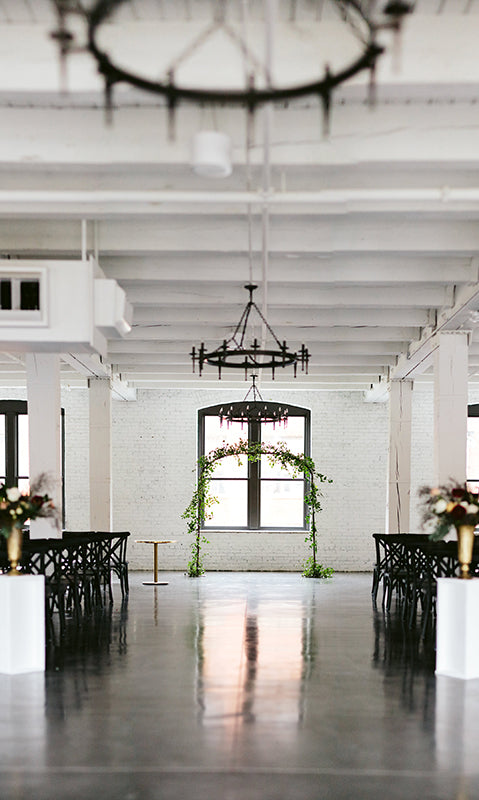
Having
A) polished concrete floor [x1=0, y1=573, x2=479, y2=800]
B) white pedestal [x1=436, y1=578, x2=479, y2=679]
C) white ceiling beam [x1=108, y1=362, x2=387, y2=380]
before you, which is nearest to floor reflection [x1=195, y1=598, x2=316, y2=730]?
polished concrete floor [x1=0, y1=573, x2=479, y2=800]

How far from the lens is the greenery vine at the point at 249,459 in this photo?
48.4 ft

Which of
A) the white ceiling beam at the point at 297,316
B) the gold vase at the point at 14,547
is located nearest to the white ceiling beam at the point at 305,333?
the white ceiling beam at the point at 297,316

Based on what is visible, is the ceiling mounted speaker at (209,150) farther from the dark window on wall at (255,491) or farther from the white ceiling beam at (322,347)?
the dark window on wall at (255,491)

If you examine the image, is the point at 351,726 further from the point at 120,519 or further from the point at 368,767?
the point at 120,519

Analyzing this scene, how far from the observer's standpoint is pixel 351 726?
518 centimetres

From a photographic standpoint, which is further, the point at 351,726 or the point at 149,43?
the point at 351,726

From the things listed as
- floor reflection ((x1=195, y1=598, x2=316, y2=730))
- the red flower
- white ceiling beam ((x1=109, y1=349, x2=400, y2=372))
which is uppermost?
white ceiling beam ((x1=109, y1=349, x2=400, y2=372))

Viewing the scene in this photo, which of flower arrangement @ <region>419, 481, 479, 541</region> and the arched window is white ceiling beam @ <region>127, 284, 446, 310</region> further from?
the arched window

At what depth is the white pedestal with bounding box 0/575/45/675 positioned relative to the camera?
662cm

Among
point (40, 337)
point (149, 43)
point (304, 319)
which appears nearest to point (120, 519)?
point (304, 319)

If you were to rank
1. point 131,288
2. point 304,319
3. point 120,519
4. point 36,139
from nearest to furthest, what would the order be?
point 36,139 → point 131,288 → point 304,319 → point 120,519

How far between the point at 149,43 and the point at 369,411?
12515mm

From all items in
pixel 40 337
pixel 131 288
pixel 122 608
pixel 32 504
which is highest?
pixel 131 288

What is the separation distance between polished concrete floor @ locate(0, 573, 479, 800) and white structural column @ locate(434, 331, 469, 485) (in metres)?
1.80
